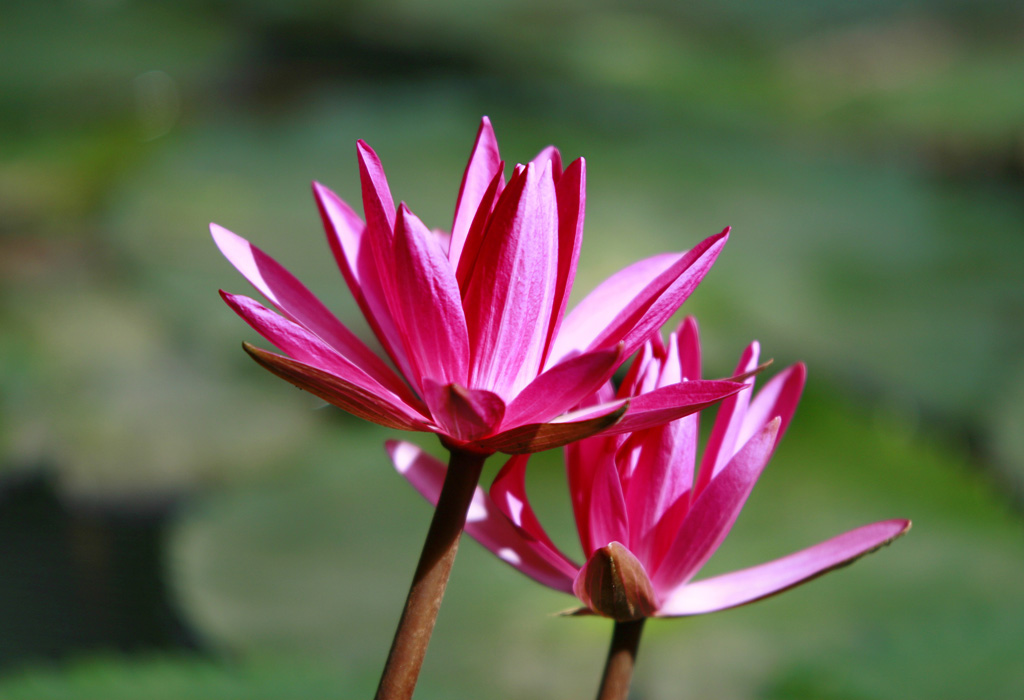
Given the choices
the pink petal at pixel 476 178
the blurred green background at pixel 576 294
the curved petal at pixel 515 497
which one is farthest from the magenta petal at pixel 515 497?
the blurred green background at pixel 576 294

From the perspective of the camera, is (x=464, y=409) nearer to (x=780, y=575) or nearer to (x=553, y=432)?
(x=553, y=432)

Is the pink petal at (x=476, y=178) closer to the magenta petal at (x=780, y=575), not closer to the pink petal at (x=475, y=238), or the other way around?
the pink petal at (x=475, y=238)

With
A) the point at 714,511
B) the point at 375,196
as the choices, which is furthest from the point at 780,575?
the point at 375,196

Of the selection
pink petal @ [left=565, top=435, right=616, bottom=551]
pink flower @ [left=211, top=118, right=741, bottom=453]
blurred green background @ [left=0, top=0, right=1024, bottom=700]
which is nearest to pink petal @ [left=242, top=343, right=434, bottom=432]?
pink flower @ [left=211, top=118, right=741, bottom=453]

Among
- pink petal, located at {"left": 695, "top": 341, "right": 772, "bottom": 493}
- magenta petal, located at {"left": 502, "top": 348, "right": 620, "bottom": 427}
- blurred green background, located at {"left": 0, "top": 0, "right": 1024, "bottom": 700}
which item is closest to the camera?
magenta petal, located at {"left": 502, "top": 348, "right": 620, "bottom": 427}

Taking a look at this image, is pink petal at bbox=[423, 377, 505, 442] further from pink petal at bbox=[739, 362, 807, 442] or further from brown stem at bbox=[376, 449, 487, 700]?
pink petal at bbox=[739, 362, 807, 442]

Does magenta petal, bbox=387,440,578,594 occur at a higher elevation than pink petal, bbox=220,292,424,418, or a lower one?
lower
